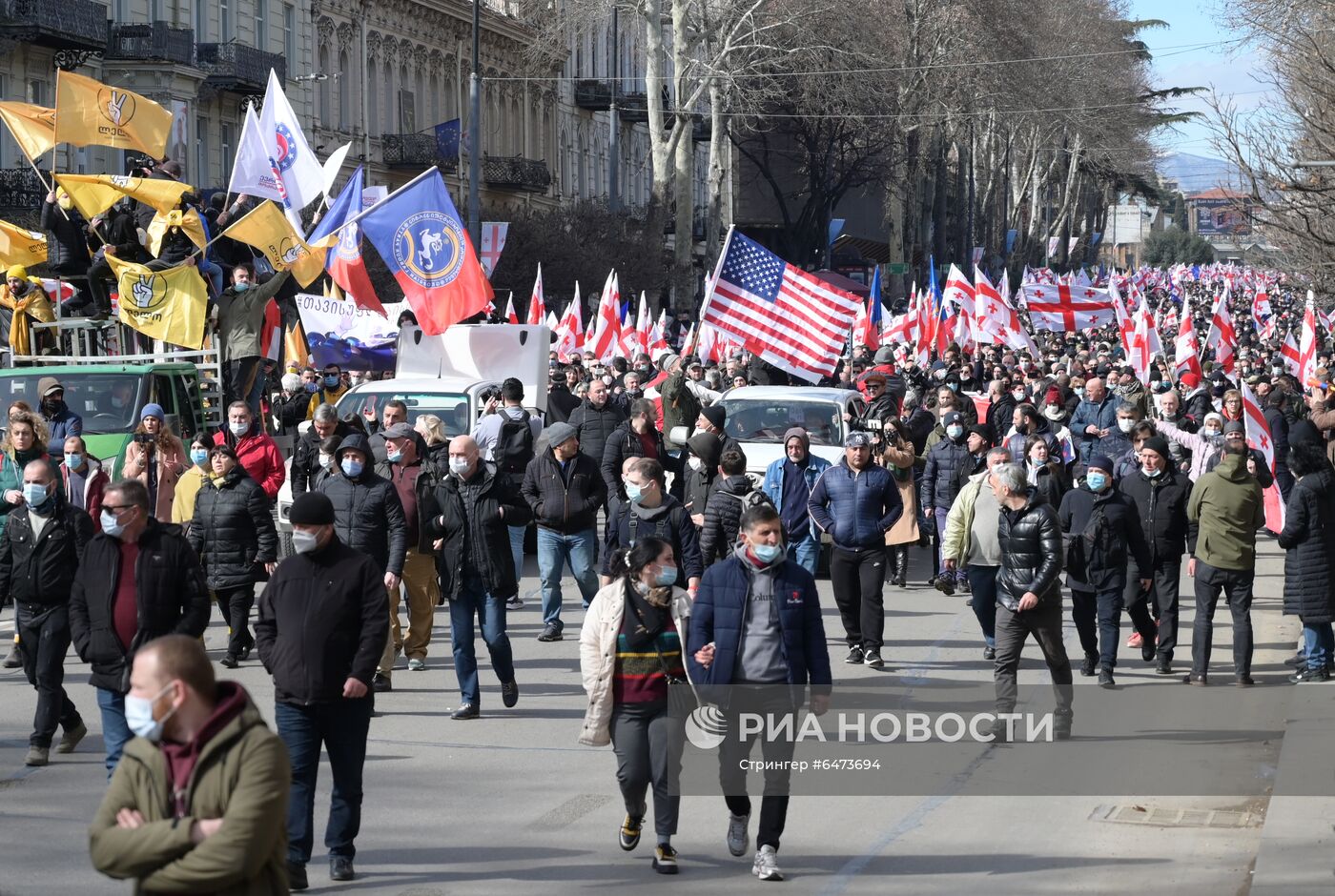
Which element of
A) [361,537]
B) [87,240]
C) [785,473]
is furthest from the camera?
[87,240]

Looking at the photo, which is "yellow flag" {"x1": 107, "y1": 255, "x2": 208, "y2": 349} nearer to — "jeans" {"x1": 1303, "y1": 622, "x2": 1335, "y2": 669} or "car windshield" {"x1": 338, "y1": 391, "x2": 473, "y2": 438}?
"car windshield" {"x1": 338, "y1": 391, "x2": 473, "y2": 438}

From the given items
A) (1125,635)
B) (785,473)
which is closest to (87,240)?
(785,473)

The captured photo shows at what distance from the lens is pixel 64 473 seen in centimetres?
1396

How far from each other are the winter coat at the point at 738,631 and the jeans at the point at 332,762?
4.31 feet

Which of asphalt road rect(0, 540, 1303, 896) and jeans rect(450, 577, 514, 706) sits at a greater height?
jeans rect(450, 577, 514, 706)

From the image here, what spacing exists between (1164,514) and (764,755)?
6344mm

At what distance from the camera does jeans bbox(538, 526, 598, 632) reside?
45.4 ft

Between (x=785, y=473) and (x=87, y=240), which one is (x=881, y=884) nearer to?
(x=785, y=473)

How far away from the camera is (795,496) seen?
44.5 feet

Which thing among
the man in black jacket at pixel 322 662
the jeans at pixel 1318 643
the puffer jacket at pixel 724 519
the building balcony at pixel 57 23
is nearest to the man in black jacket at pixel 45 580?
the man in black jacket at pixel 322 662

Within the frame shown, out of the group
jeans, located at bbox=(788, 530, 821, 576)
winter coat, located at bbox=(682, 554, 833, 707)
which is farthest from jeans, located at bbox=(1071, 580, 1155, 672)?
winter coat, located at bbox=(682, 554, 833, 707)

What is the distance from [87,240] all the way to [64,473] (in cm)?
692

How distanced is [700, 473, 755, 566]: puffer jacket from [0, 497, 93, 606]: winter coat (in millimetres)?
3535

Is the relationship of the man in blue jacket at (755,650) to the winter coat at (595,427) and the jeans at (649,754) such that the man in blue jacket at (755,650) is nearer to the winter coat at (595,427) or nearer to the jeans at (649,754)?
the jeans at (649,754)
